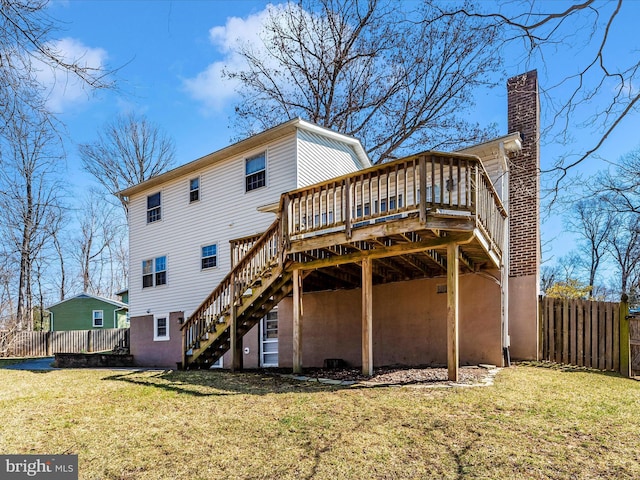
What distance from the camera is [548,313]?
35.4 ft

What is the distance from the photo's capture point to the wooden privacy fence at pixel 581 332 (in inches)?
392

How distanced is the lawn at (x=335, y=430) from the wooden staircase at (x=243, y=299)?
2.92 meters

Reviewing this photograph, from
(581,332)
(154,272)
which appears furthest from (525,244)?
(154,272)

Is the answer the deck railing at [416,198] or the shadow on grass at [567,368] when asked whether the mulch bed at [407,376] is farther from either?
the deck railing at [416,198]

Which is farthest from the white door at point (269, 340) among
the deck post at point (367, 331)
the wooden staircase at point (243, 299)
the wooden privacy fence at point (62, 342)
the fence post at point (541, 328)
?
the wooden privacy fence at point (62, 342)

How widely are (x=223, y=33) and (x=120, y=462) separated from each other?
4.83 m

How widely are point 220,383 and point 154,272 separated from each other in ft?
34.3

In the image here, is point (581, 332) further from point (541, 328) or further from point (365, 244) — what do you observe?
point (365, 244)

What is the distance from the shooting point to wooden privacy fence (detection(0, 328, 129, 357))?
903 inches

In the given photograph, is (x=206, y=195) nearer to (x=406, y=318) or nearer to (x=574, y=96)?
(x=406, y=318)

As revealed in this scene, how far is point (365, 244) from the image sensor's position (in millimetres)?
9125

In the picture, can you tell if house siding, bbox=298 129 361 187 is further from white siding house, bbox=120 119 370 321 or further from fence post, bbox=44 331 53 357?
fence post, bbox=44 331 53 357

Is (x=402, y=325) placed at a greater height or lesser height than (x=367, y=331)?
lesser

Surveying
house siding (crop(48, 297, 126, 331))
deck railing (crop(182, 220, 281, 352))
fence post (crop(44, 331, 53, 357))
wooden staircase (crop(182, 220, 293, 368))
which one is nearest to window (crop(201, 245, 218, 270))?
wooden staircase (crop(182, 220, 293, 368))
